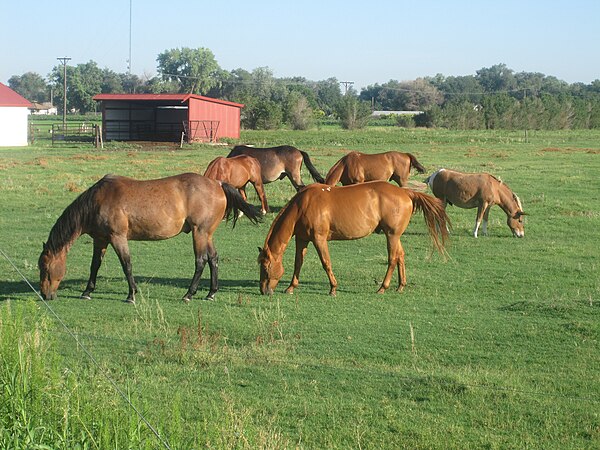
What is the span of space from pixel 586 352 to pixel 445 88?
154 metres

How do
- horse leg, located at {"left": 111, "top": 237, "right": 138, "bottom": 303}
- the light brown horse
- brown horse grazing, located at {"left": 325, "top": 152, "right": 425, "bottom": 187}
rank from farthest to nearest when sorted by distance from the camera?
brown horse grazing, located at {"left": 325, "top": 152, "right": 425, "bottom": 187}
the light brown horse
horse leg, located at {"left": 111, "top": 237, "right": 138, "bottom": 303}

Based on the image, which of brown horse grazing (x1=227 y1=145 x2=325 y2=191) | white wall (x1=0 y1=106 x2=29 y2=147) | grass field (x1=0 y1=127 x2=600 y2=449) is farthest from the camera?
white wall (x1=0 y1=106 x2=29 y2=147)

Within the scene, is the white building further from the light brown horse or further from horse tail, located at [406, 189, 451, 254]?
horse tail, located at [406, 189, 451, 254]

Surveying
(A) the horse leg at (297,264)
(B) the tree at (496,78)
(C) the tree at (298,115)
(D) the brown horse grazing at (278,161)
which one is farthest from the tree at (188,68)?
(A) the horse leg at (297,264)

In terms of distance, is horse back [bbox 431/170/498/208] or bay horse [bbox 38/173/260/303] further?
horse back [bbox 431/170/498/208]

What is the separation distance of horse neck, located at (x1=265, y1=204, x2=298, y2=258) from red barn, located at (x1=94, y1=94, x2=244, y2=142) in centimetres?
4359

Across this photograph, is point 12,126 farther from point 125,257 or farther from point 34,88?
point 34,88

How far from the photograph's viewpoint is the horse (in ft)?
58.9

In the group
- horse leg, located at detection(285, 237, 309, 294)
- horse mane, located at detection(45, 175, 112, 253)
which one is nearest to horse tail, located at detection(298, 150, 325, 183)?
horse leg, located at detection(285, 237, 309, 294)

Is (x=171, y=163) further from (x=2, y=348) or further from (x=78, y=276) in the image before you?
(x=2, y=348)

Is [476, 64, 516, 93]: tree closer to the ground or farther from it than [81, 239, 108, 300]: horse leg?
farther from it

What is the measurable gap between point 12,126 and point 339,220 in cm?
4560

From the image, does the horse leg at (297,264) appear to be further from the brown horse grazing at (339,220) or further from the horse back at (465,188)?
the horse back at (465,188)

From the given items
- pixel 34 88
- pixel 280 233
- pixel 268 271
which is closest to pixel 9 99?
pixel 280 233
